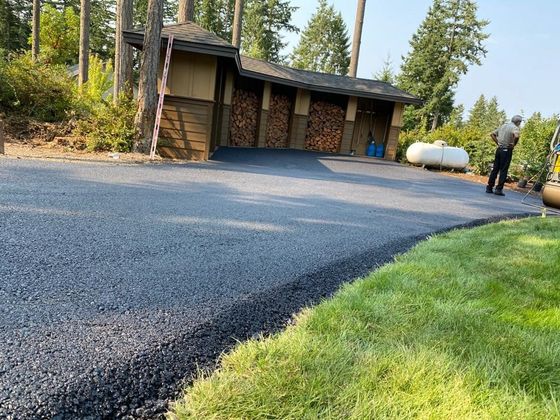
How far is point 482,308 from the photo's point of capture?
7.15 ft

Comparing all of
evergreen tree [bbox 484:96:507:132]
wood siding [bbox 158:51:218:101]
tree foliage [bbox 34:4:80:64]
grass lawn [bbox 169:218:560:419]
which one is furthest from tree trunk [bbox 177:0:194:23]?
evergreen tree [bbox 484:96:507:132]

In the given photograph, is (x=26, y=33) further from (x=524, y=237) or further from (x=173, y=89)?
(x=524, y=237)

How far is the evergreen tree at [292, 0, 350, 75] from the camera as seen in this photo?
3758 centimetres

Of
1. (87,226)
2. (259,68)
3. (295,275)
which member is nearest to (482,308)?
(295,275)

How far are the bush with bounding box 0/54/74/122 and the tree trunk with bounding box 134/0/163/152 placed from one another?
→ 255 centimetres

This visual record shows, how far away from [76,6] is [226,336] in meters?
36.7

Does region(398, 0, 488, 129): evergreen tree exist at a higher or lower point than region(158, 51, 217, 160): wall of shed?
higher

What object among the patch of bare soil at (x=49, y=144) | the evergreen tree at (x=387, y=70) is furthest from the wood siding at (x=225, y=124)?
the evergreen tree at (x=387, y=70)

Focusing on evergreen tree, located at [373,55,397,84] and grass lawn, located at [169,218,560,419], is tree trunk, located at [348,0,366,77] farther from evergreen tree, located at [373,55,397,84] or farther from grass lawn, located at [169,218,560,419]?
grass lawn, located at [169,218,560,419]

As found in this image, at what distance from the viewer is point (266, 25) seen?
A: 3148 cm

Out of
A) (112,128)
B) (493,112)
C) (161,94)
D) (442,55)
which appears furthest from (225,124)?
(493,112)

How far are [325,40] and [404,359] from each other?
133 feet

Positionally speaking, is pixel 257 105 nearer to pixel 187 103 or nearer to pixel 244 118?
pixel 244 118

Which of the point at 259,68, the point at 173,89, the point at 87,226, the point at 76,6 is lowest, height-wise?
the point at 87,226
